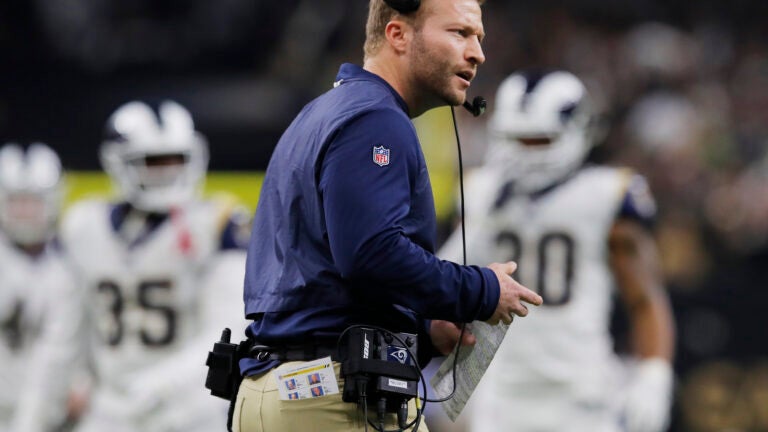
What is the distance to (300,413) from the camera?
3064 millimetres

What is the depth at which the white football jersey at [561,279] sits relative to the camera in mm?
6453

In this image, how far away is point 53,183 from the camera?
25.6 feet

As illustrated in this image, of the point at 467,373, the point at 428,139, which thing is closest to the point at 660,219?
the point at 428,139

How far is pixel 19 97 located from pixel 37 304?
192 inches

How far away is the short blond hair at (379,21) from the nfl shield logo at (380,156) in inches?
15.4

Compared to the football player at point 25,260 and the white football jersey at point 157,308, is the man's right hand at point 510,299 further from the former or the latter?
the football player at point 25,260

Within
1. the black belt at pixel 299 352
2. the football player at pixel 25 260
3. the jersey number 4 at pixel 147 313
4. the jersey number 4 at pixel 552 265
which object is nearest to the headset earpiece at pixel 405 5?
the black belt at pixel 299 352

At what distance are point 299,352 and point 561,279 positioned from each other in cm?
353

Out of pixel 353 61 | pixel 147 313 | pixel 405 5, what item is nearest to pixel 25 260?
pixel 147 313

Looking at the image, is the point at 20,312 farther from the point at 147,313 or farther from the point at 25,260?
the point at 147,313

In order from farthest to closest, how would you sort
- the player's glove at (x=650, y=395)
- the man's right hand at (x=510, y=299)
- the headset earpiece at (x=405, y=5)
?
the player's glove at (x=650, y=395) < the headset earpiece at (x=405, y=5) < the man's right hand at (x=510, y=299)

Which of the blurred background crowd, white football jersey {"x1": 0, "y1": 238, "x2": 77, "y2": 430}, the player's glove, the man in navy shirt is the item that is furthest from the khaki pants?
the blurred background crowd

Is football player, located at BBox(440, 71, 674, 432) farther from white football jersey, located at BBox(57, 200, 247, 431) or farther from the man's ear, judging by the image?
the man's ear

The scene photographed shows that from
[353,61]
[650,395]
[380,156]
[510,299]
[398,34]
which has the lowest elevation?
[650,395]
